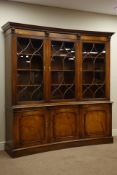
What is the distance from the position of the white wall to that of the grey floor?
82 centimetres

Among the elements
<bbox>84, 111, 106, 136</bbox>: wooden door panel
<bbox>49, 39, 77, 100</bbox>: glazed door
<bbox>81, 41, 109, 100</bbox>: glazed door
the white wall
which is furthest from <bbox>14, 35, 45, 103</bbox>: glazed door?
<bbox>84, 111, 106, 136</bbox>: wooden door panel

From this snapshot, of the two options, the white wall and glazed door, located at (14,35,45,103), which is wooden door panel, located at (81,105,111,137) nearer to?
the white wall

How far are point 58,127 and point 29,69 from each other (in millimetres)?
1180

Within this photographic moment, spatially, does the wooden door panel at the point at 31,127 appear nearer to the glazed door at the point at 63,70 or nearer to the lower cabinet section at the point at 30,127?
the lower cabinet section at the point at 30,127

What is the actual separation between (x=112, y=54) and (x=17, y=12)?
225cm

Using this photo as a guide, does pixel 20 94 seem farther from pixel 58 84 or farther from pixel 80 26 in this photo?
pixel 80 26

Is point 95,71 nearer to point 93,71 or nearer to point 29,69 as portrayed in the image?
point 93,71

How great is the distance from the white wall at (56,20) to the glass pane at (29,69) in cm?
36

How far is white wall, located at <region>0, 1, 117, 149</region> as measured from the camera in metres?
4.70

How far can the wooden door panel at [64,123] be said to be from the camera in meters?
4.73

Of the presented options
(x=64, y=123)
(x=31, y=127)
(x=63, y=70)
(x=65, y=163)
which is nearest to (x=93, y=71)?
(x=63, y=70)

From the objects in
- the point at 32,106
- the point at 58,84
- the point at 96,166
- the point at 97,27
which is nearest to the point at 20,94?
the point at 32,106

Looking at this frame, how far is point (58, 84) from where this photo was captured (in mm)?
4891


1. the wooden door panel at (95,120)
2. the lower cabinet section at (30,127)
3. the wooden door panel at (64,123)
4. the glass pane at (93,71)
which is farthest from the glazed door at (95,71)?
the lower cabinet section at (30,127)
